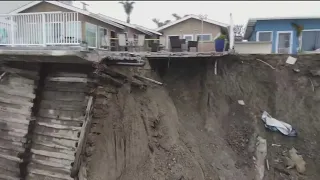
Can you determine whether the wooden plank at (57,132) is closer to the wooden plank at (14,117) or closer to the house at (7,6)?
the wooden plank at (14,117)

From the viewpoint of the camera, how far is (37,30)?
931 cm

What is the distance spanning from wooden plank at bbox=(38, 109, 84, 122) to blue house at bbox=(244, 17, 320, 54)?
11.1 metres

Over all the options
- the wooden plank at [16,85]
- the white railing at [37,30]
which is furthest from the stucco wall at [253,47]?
the wooden plank at [16,85]

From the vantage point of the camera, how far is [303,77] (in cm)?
1137

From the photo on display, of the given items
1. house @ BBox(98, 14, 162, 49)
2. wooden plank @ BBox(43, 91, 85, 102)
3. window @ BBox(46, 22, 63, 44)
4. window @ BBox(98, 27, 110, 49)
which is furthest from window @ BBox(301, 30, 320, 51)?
wooden plank @ BBox(43, 91, 85, 102)

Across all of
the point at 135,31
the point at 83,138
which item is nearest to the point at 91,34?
the point at 135,31

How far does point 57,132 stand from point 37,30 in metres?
3.57

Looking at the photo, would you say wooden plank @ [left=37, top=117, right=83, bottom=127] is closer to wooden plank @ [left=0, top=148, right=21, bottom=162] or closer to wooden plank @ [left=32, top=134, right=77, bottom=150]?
wooden plank @ [left=32, top=134, right=77, bottom=150]

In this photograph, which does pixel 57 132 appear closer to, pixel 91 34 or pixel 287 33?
pixel 91 34

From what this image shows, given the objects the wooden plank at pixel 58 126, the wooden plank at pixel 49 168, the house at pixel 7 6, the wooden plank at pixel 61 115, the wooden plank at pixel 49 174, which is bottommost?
the wooden plank at pixel 49 174

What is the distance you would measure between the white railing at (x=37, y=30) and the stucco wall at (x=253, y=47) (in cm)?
665

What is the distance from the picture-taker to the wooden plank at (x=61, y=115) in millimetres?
7344

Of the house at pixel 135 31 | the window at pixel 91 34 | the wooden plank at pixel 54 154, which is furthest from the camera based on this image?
the house at pixel 135 31

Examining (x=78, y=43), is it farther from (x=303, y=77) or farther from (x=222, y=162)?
(x=303, y=77)
